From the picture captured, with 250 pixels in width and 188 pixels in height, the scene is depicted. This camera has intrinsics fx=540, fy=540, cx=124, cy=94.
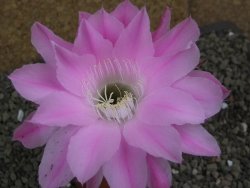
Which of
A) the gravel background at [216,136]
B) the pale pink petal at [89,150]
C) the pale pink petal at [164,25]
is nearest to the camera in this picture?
the pale pink petal at [89,150]

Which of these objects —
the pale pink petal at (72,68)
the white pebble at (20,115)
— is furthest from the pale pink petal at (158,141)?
the white pebble at (20,115)

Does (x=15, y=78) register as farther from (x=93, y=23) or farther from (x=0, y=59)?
Result: (x=0, y=59)

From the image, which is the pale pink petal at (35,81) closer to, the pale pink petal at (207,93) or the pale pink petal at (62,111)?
the pale pink petal at (62,111)

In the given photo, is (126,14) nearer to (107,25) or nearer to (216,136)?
(107,25)

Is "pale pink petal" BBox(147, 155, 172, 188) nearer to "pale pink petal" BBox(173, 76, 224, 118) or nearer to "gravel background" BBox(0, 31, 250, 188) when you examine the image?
"pale pink petal" BBox(173, 76, 224, 118)

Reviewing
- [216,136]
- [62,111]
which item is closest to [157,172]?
[62,111]

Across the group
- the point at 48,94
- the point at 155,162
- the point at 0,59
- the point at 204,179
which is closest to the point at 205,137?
the point at 155,162
